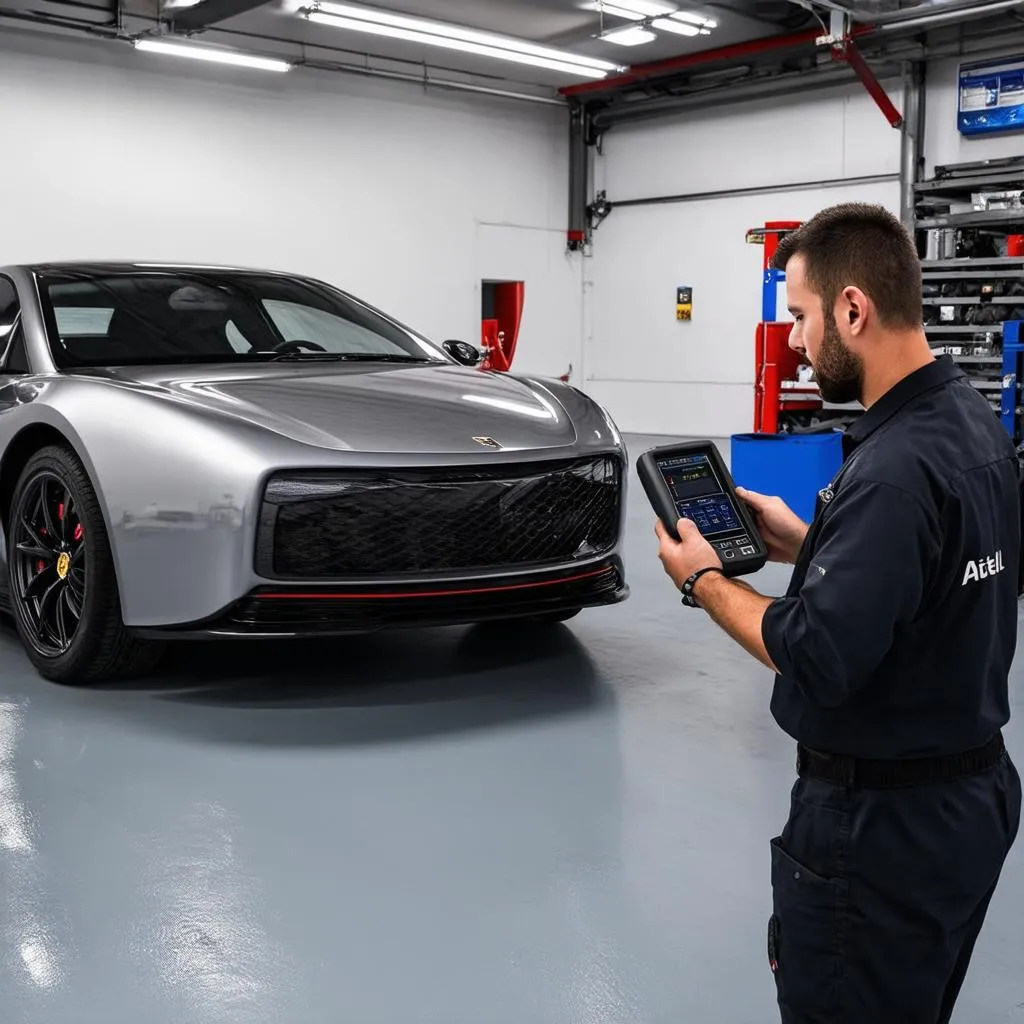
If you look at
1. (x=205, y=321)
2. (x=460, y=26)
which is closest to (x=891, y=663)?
(x=205, y=321)

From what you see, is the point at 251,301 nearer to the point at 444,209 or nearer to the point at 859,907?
the point at 859,907

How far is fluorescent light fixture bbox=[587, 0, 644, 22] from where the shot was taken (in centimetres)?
1184

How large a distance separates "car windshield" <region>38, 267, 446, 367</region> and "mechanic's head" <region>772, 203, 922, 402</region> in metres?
2.97

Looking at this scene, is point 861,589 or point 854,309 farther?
point 854,309

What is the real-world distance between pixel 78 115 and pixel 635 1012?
1198 cm

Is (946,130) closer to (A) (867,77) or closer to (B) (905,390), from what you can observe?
Result: (A) (867,77)

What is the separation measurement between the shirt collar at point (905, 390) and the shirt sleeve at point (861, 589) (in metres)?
0.11

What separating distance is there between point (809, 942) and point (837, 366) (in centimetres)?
59

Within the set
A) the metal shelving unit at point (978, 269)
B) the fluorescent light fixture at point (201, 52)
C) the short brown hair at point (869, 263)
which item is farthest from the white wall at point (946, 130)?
the short brown hair at point (869, 263)

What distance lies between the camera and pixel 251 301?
4.45 meters

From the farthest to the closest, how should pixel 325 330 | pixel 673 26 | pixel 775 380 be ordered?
pixel 673 26 → pixel 775 380 → pixel 325 330

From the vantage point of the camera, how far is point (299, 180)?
45.8 feet

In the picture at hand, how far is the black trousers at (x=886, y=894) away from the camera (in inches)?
51.0

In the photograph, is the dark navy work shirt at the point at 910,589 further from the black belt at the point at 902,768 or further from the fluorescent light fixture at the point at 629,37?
the fluorescent light fixture at the point at 629,37
